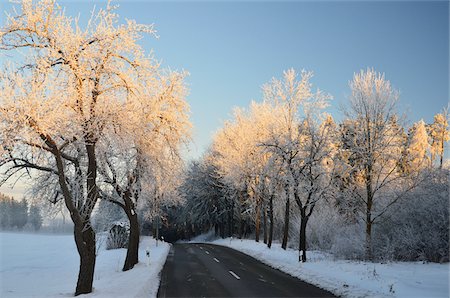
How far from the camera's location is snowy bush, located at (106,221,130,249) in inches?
1234

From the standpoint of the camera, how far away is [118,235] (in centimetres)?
3141

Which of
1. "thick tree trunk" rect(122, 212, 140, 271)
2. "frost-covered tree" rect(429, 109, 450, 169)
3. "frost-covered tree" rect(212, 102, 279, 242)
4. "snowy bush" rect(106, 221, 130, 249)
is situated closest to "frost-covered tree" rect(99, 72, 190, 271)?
"thick tree trunk" rect(122, 212, 140, 271)

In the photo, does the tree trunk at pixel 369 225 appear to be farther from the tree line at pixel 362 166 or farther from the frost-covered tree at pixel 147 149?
the frost-covered tree at pixel 147 149

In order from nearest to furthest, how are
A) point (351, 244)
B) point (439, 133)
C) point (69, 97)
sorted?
point (69, 97) < point (351, 244) < point (439, 133)

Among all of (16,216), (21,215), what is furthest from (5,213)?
(21,215)

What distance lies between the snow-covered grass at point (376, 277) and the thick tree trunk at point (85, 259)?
807 cm

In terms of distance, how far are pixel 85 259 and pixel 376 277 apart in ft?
33.3

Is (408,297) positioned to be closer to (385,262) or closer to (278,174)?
(385,262)

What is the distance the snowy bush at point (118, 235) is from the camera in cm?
3134

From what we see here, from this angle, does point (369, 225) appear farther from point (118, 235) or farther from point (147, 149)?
point (118, 235)

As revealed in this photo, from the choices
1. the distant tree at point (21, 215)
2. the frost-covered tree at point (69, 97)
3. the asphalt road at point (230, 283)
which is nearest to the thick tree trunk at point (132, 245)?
the asphalt road at point (230, 283)

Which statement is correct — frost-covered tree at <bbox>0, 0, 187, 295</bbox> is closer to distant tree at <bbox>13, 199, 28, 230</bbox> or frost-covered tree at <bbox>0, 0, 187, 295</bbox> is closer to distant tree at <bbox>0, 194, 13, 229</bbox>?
distant tree at <bbox>0, 194, 13, 229</bbox>

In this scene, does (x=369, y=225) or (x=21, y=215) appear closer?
(x=369, y=225)

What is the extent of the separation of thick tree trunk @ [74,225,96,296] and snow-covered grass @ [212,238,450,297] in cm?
807
